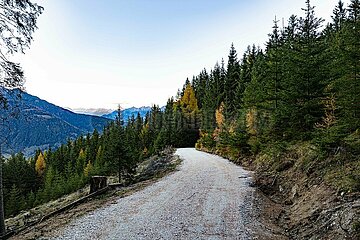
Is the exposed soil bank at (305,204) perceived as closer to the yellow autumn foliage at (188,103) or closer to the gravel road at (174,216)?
the gravel road at (174,216)

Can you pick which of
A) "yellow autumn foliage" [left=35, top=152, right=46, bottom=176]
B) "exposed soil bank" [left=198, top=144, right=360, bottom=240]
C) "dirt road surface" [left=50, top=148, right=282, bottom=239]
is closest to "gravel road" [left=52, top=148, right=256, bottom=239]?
"dirt road surface" [left=50, top=148, right=282, bottom=239]

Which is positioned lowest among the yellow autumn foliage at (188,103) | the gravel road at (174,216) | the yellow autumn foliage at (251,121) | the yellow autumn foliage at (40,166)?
the yellow autumn foliage at (40,166)

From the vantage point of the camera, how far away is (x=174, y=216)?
892 centimetres

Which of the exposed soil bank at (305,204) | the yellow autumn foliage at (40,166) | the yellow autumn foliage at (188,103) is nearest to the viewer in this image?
the exposed soil bank at (305,204)

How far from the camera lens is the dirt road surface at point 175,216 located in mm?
7344

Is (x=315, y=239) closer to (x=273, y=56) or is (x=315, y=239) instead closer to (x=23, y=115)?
(x=23, y=115)

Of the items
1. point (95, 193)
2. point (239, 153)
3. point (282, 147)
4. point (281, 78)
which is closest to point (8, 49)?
point (95, 193)

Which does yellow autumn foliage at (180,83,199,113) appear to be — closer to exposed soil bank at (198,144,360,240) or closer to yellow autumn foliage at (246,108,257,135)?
yellow autumn foliage at (246,108,257,135)

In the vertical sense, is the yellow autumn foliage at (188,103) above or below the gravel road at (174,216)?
above

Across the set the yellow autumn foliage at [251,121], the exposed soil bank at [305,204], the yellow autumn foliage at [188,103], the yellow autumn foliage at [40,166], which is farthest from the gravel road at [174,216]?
the yellow autumn foliage at [40,166]

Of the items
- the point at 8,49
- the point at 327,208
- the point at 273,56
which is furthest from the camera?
the point at 273,56

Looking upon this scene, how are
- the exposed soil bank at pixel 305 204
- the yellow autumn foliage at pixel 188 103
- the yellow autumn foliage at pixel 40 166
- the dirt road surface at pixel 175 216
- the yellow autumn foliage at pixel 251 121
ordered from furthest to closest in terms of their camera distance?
the yellow autumn foliage at pixel 40 166 → the yellow autumn foliage at pixel 188 103 → the yellow autumn foliage at pixel 251 121 → the dirt road surface at pixel 175 216 → the exposed soil bank at pixel 305 204

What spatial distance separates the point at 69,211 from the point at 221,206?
5.63 m

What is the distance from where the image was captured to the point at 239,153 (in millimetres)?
26594
